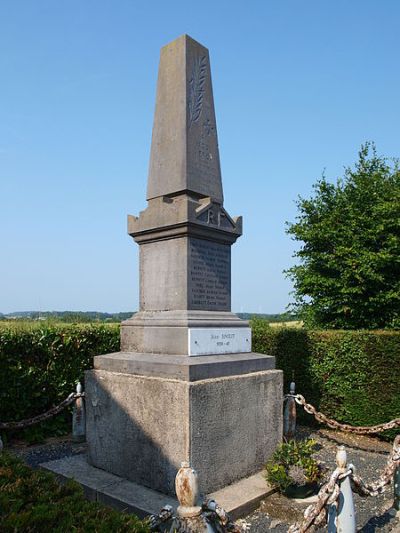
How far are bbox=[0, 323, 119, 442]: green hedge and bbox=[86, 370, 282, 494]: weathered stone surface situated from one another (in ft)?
8.69

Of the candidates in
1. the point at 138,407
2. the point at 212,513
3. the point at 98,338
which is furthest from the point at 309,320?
the point at 212,513

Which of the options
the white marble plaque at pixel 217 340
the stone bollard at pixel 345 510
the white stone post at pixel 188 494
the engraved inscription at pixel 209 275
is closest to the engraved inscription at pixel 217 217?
the engraved inscription at pixel 209 275

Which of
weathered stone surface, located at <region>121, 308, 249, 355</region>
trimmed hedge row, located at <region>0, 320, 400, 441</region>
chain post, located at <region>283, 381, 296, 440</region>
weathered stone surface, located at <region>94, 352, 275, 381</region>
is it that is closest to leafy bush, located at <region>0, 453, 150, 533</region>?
weathered stone surface, located at <region>94, 352, 275, 381</region>

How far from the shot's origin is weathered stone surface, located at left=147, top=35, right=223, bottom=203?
5.82 metres

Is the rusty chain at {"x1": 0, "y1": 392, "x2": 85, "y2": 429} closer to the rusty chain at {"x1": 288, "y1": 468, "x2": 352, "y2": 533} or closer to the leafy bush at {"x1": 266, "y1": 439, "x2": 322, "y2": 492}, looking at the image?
the leafy bush at {"x1": 266, "y1": 439, "x2": 322, "y2": 492}

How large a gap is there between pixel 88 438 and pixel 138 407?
3.96ft

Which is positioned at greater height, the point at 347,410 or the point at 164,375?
the point at 164,375

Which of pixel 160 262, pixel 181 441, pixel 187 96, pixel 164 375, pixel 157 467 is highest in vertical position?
pixel 187 96

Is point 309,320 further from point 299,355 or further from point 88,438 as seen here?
point 88,438

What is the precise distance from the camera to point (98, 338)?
Result: 356 inches

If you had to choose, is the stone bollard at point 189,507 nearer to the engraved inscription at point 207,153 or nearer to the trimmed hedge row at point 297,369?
the engraved inscription at point 207,153

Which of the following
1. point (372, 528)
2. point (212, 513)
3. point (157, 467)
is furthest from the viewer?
point (157, 467)

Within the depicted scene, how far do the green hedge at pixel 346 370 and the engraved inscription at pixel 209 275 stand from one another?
3.84 meters

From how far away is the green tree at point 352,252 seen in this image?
12.7 meters
